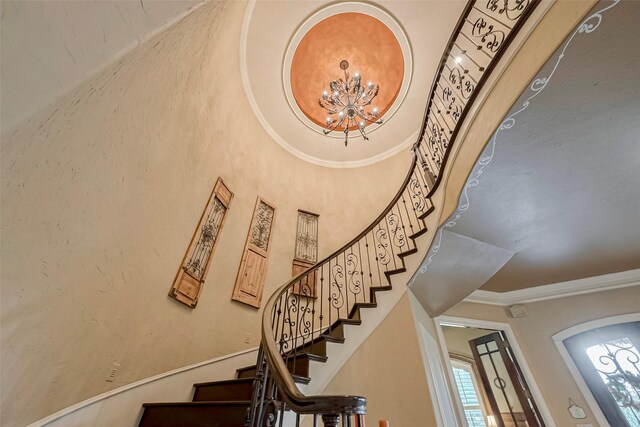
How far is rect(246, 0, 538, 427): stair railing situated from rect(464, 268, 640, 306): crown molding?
144 cm

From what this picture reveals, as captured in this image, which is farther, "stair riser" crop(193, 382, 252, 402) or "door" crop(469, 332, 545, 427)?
"door" crop(469, 332, 545, 427)

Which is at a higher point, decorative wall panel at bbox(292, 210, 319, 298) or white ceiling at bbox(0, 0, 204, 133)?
decorative wall panel at bbox(292, 210, 319, 298)

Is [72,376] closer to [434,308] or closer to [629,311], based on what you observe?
[434,308]

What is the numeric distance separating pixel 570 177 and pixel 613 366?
2.71 metres

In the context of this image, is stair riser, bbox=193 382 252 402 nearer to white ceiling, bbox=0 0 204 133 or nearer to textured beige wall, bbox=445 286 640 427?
white ceiling, bbox=0 0 204 133

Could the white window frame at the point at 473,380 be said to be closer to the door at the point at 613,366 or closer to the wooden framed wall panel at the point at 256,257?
the door at the point at 613,366

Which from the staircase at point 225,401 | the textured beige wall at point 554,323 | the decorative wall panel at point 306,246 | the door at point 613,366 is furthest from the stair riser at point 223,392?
the door at point 613,366

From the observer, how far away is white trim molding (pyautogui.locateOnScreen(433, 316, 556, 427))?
126 inches

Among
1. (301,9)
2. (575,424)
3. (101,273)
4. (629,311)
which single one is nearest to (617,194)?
(629,311)

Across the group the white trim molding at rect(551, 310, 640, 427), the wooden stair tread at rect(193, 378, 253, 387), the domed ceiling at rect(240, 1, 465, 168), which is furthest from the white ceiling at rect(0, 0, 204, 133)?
the white trim molding at rect(551, 310, 640, 427)

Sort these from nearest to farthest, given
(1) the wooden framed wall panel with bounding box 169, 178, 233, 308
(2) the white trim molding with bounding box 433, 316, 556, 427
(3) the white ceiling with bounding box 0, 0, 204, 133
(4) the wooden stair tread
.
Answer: (3) the white ceiling with bounding box 0, 0, 204, 133 → (4) the wooden stair tread → (1) the wooden framed wall panel with bounding box 169, 178, 233, 308 → (2) the white trim molding with bounding box 433, 316, 556, 427

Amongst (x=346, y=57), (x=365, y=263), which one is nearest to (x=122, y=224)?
(x=365, y=263)

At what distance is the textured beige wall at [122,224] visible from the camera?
5.09 feet

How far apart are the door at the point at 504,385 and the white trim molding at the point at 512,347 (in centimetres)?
6
